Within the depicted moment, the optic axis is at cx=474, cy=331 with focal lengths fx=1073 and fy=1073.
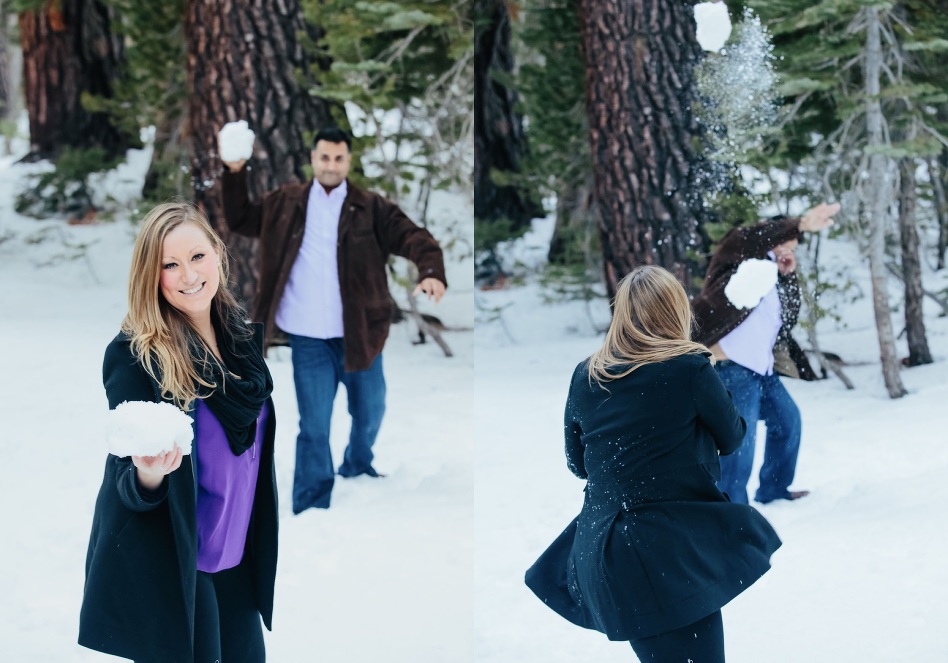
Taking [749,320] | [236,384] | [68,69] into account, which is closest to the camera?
[236,384]

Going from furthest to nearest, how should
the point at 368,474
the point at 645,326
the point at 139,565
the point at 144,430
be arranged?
1. the point at 368,474
2. the point at 645,326
3. the point at 139,565
4. the point at 144,430

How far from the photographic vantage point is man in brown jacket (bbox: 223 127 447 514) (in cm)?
530

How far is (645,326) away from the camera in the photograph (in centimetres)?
278

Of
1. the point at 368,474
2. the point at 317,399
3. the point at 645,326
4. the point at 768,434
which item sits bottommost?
the point at 368,474

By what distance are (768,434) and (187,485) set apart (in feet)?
11.5

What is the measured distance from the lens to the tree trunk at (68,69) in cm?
1209

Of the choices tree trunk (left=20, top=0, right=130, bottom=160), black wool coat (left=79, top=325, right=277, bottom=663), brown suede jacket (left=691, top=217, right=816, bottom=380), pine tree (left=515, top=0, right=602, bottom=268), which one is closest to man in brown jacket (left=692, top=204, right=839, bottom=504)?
brown suede jacket (left=691, top=217, right=816, bottom=380)

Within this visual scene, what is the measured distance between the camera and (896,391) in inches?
270

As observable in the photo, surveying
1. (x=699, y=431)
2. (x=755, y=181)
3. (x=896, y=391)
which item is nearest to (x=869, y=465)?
(x=896, y=391)

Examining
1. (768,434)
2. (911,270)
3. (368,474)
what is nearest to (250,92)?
(368,474)

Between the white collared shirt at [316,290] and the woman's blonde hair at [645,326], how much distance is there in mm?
2739

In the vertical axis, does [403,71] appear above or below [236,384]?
above

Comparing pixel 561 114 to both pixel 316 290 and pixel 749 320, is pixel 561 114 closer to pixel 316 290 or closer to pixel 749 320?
pixel 316 290

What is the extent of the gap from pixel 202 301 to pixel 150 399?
1.04ft
